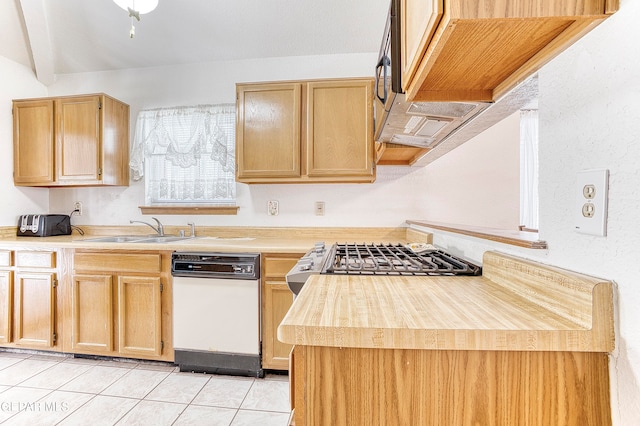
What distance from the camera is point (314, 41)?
8.24 ft

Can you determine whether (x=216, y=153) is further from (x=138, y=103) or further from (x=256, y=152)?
(x=138, y=103)

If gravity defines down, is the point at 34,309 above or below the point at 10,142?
below

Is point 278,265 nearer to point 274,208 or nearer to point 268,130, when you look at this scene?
point 274,208

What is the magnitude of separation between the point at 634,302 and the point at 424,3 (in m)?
0.72

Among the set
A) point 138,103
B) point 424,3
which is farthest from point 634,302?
point 138,103

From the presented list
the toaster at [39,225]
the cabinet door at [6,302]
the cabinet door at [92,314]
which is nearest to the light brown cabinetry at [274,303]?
the cabinet door at [92,314]

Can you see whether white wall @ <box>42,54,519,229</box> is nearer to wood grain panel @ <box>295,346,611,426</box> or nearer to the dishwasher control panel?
the dishwasher control panel

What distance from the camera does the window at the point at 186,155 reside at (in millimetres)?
2715

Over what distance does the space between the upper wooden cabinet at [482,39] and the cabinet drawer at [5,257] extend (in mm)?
3013

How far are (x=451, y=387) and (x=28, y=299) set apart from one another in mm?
2970

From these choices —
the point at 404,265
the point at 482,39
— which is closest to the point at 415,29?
the point at 482,39

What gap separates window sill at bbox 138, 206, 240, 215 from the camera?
270 centimetres

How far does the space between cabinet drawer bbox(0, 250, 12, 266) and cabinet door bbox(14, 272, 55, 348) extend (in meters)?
0.12

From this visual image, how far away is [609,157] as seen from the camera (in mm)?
598
